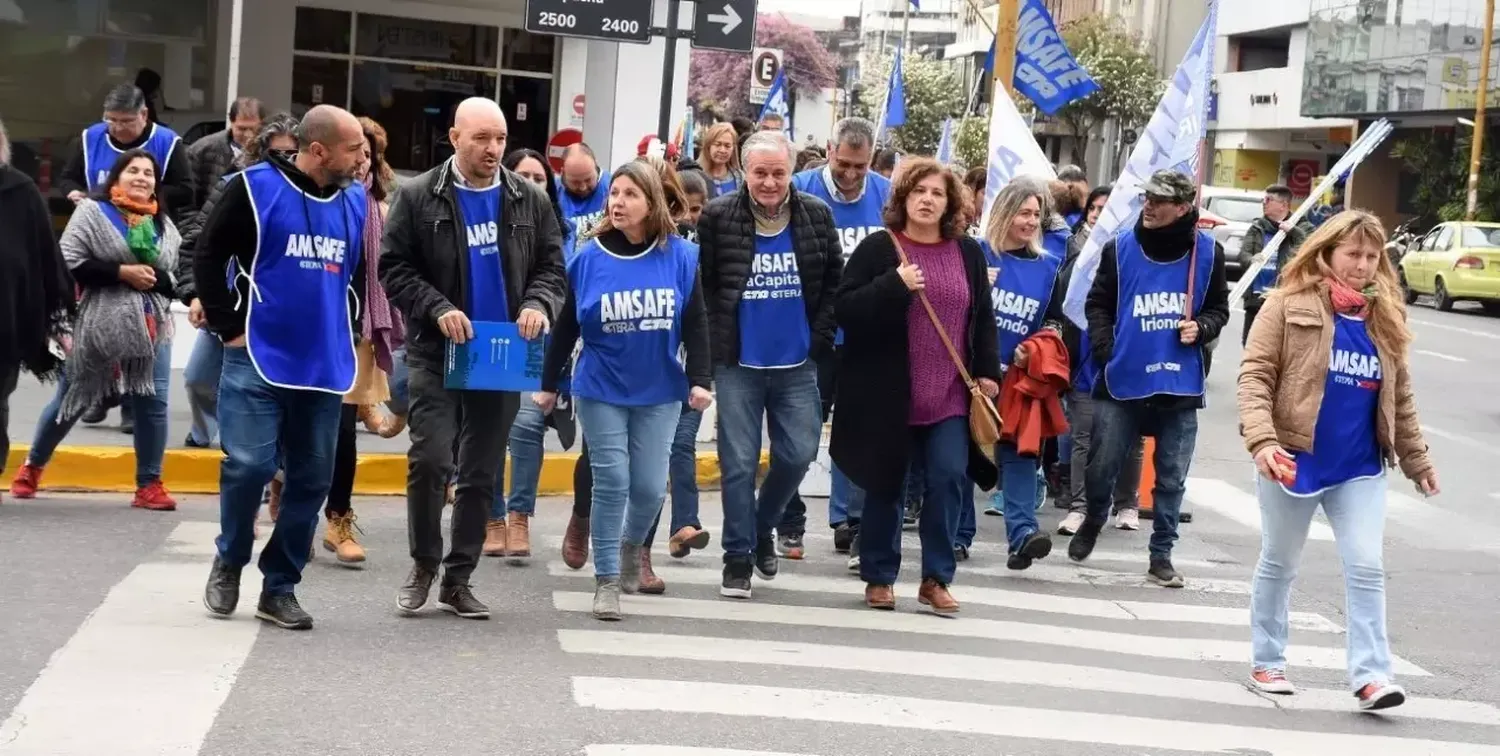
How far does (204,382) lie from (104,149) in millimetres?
2029

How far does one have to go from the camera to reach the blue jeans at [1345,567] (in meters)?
7.14

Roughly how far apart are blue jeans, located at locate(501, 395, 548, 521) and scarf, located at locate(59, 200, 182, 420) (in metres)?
1.82

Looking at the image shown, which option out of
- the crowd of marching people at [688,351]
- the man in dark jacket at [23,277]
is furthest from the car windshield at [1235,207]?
the man in dark jacket at [23,277]

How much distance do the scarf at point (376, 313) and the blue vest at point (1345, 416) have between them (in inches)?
135

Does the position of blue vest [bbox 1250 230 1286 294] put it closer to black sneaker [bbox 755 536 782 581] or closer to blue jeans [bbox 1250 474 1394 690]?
black sneaker [bbox 755 536 782 581]

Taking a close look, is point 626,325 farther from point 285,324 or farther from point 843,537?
point 843,537

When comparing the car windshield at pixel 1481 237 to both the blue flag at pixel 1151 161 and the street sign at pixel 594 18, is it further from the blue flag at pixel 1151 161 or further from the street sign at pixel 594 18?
the blue flag at pixel 1151 161

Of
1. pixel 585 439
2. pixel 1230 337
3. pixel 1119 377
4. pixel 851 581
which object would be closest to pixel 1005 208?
pixel 1119 377

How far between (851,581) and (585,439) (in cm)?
172

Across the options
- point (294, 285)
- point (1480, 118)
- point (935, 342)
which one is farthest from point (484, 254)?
point (1480, 118)

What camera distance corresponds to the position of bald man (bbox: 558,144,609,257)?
995 centimetres

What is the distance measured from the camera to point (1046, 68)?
16578 millimetres

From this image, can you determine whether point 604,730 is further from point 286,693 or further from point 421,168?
point 421,168

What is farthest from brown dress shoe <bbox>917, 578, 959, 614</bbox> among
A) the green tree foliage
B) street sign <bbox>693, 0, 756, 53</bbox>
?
the green tree foliage
